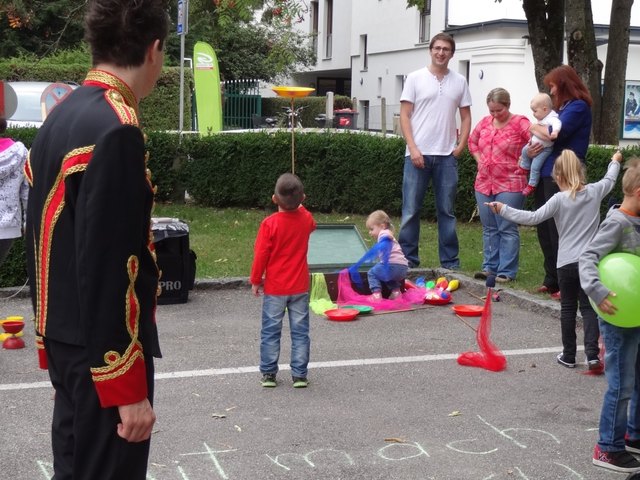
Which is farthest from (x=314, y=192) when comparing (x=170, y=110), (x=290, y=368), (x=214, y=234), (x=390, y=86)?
(x=390, y=86)

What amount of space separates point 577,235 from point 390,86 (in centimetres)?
3393

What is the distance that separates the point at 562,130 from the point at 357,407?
13.2ft

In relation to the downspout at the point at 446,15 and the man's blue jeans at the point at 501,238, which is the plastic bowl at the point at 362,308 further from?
the downspout at the point at 446,15

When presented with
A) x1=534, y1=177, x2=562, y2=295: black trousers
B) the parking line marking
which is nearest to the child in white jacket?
the parking line marking

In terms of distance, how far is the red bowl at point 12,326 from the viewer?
720 cm

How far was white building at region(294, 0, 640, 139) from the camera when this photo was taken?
1214 inches

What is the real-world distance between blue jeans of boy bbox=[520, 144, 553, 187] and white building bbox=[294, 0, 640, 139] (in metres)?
13.2

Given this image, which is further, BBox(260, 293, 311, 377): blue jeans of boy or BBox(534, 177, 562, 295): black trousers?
BBox(534, 177, 562, 295): black trousers

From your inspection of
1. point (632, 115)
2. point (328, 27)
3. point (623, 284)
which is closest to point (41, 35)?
point (328, 27)

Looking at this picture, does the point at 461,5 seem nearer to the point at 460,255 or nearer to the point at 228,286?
the point at 460,255

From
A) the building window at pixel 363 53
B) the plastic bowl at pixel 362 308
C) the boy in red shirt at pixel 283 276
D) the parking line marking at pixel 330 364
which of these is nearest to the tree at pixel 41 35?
the building window at pixel 363 53

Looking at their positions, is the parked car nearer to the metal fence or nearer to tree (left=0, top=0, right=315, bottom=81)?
tree (left=0, top=0, right=315, bottom=81)

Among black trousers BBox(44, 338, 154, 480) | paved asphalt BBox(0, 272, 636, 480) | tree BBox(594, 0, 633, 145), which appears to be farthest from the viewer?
tree BBox(594, 0, 633, 145)

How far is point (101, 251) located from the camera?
2.53 m
